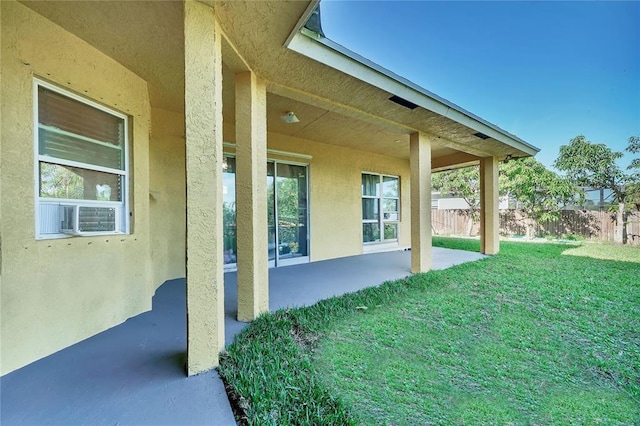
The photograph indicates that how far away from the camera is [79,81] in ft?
8.42

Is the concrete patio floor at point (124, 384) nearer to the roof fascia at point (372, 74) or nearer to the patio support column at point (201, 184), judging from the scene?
the patio support column at point (201, 184)

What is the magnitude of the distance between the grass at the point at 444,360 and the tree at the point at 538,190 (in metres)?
9.90

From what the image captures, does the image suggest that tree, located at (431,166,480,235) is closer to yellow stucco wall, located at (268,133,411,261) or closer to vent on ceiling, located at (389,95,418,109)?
yellow stucco wall, located at (268,133,411,261)

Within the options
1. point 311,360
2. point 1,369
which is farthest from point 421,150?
point 1,369

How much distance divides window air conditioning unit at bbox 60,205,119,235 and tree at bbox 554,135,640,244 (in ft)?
56.5

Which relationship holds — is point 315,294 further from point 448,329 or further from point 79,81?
point 79,81

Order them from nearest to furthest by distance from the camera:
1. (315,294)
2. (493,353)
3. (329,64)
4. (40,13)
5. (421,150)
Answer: (40,13), (493,353), (329,64), (315,294), (421,150)

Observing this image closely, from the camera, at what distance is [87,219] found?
272cm

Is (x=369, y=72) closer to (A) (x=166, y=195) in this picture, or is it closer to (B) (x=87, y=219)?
(B) (x=87, y=219)

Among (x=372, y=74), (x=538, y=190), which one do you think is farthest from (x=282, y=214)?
(x=538, y=190)

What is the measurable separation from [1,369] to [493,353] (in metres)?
4.15

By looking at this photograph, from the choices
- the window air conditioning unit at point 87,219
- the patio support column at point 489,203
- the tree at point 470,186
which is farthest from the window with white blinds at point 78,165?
the tree at point 470,186

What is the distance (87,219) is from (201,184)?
170cm

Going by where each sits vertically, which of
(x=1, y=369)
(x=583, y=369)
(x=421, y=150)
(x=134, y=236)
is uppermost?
(x=421, y=150)
